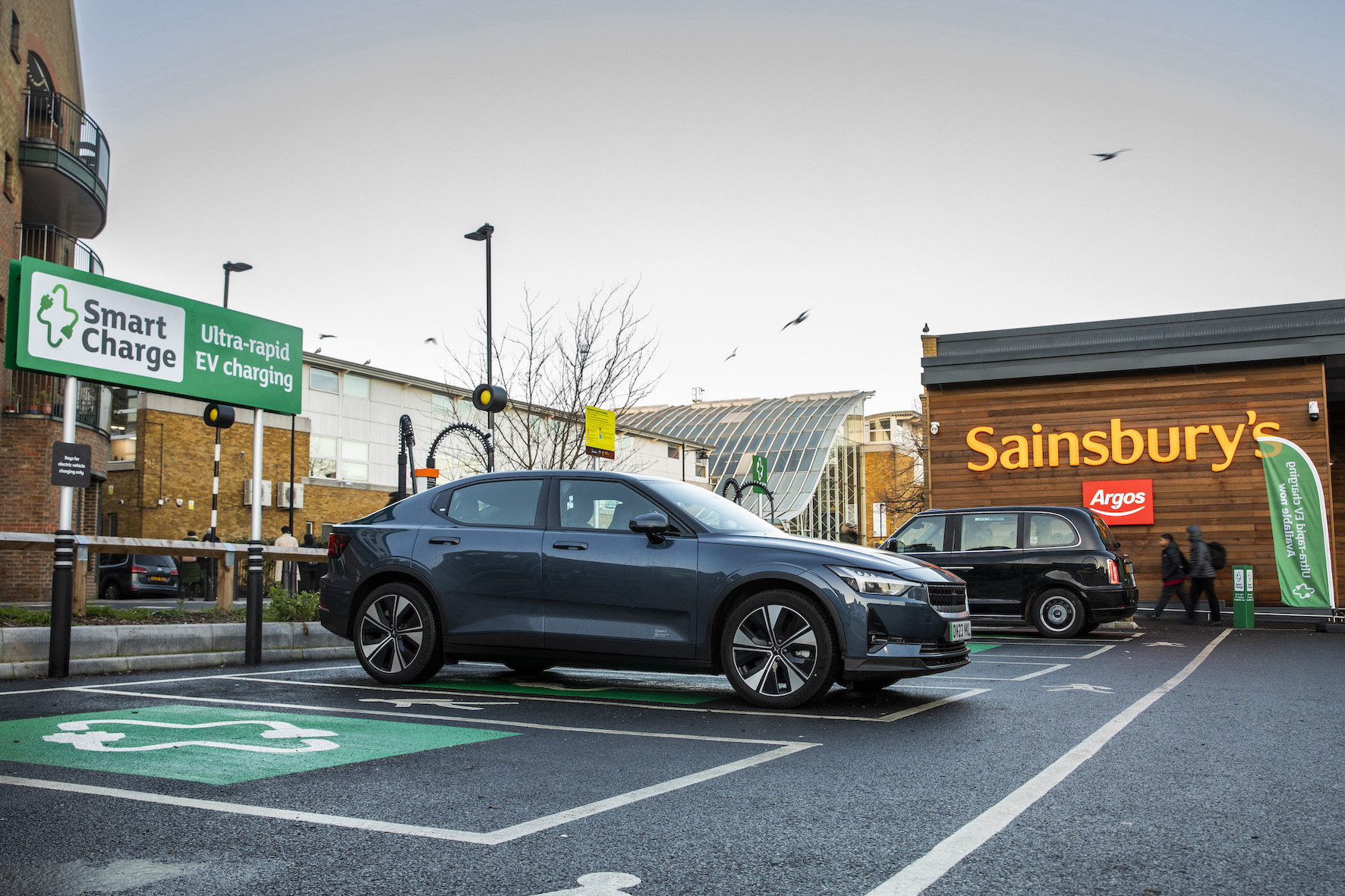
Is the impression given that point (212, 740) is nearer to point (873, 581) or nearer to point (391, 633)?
point (391, 633)

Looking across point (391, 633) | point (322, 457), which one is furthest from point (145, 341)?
point (322, 457)

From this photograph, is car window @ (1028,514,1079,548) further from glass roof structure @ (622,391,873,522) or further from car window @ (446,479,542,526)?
glass roof structure @ (622,391,873,522)

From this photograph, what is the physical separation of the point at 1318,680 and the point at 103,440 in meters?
23.0

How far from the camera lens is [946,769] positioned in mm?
5000

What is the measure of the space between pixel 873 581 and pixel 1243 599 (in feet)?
42.1

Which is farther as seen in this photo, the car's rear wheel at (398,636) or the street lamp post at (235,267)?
the street lamp post at (235,267)

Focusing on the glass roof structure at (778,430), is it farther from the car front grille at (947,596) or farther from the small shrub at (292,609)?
the car front grille at (947,596)

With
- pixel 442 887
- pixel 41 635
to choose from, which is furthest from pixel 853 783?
pixel 41 635

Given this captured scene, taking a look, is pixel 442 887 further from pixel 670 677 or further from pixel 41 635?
pixel 41 635

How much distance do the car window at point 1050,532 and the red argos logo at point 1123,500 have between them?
8.06 meters

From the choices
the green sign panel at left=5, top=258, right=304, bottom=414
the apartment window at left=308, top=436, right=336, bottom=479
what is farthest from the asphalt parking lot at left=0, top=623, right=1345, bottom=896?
the apartment window at left=308, top=436, right=336, bottom=479

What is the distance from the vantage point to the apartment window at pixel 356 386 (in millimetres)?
44406

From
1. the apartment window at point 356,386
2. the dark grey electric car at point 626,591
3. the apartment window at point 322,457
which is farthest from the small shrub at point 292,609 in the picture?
the apartment window at point 356,386

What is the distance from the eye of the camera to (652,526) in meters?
7.25
